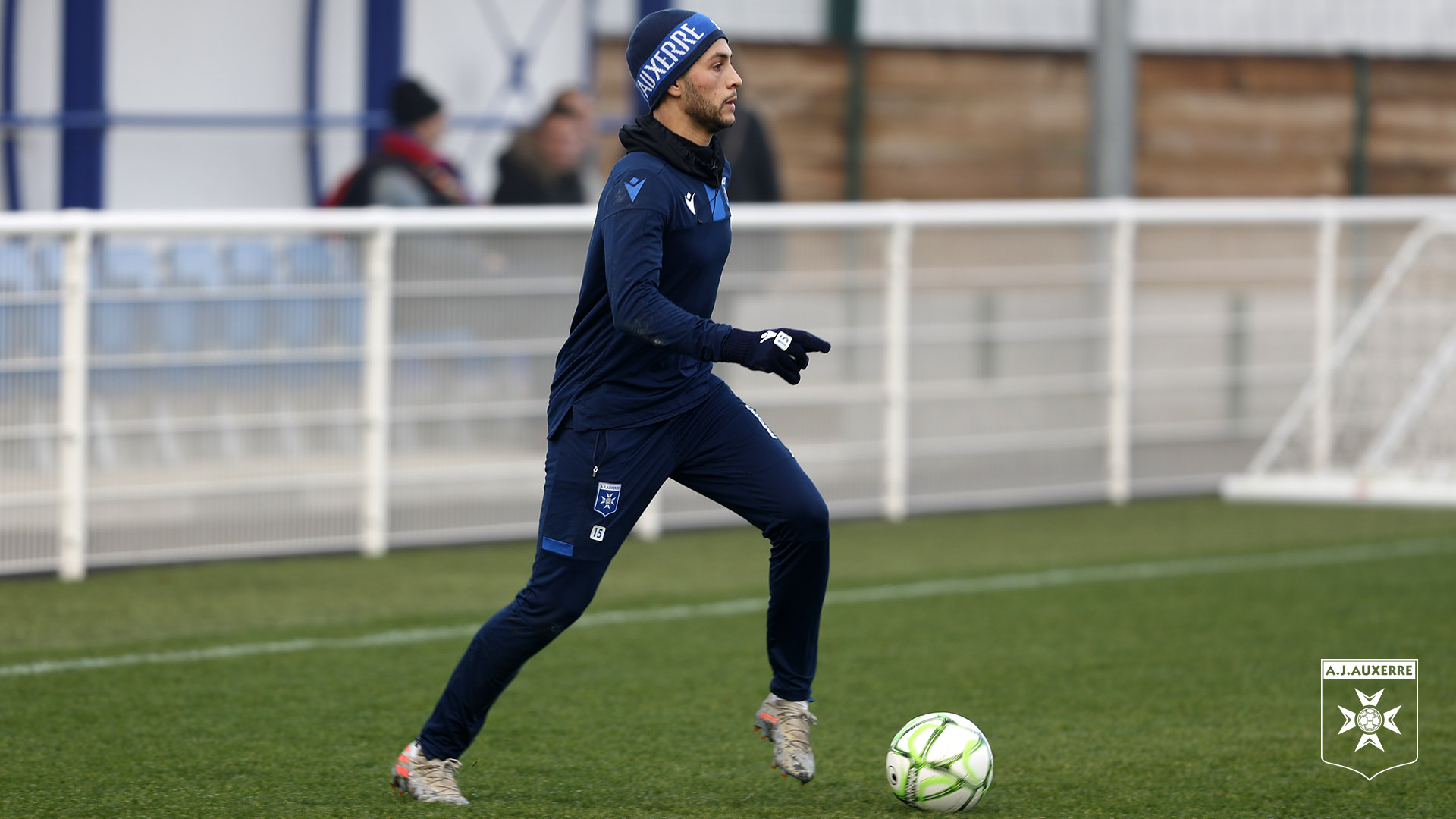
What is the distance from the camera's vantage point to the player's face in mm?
5184

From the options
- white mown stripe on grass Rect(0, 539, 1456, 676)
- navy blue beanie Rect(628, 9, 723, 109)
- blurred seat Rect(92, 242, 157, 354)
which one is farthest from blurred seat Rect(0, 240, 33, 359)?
navy blue beanie Rect(628, 9, 723, 109)

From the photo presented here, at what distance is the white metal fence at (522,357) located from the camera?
8891 millimetres

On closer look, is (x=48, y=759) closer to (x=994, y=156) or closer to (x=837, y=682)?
(x=837, y=682)

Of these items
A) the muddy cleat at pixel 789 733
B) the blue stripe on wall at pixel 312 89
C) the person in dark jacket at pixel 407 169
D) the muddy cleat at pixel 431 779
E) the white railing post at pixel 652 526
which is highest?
the blue stripe on wall at pixel 312 89

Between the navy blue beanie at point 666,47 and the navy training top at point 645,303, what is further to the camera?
the navy blue beanie at point 666,47

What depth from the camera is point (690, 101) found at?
17.1ft

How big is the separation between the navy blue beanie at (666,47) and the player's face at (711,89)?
21 mm

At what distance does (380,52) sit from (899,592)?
649 centimetres

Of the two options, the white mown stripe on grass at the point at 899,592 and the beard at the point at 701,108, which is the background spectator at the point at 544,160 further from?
the beard at the point at 701,108

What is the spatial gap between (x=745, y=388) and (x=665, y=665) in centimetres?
335

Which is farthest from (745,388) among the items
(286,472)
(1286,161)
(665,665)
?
(1286,161)

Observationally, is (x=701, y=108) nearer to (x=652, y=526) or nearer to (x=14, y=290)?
(x=14, y=290)

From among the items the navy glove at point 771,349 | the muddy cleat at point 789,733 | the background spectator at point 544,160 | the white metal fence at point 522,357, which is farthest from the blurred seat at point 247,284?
the navy glove at point 771,349

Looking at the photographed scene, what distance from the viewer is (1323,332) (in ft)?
40.2
